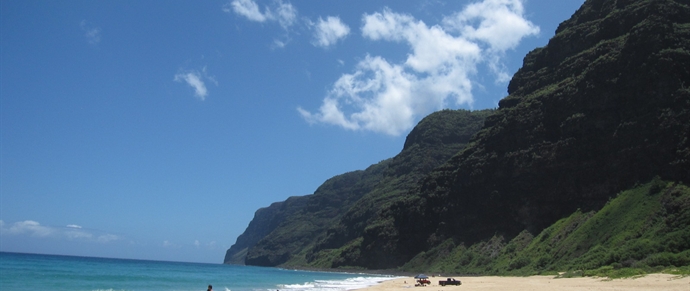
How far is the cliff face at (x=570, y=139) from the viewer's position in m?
77.4

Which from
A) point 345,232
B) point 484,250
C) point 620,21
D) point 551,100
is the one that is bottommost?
point 484,250

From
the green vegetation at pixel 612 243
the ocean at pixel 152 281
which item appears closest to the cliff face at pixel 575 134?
the green vegetation at pixel 612 243

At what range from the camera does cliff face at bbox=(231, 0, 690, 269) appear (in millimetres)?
77375

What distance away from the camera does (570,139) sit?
3519 inches

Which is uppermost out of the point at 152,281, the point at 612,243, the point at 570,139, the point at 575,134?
the point at 575,134

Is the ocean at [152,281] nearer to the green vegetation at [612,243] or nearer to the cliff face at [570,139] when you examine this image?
the green vegetation at [612,243]

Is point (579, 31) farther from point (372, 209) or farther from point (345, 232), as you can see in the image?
point (345, 232)

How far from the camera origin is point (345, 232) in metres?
189

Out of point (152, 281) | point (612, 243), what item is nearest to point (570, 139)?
point (612, 243)

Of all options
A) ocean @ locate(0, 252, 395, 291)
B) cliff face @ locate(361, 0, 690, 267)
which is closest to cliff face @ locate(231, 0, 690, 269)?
Answer: cliff face @ locate(361, 0, 690, 267)

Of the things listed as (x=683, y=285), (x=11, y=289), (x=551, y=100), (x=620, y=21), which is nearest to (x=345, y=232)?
(x=551, y=100)

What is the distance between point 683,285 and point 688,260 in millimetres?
14755

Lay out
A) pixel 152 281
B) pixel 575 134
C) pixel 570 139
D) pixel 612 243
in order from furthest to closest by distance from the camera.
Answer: pixel 570 139 → pixel 575 134 → pixel 152 281 → pixel 612 243

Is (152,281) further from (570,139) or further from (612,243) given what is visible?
(570,139)
